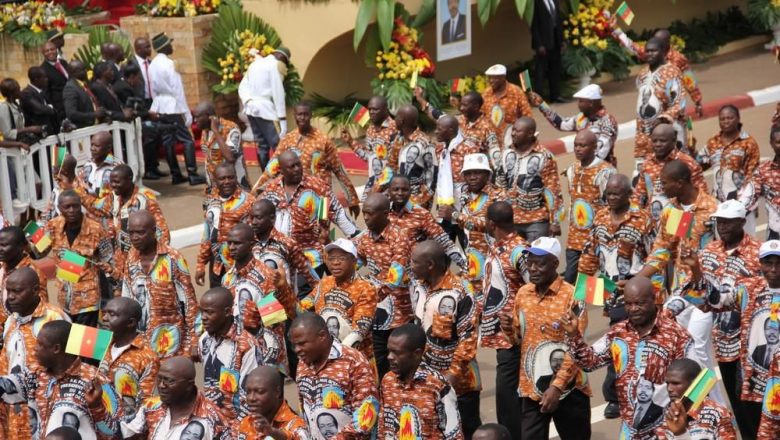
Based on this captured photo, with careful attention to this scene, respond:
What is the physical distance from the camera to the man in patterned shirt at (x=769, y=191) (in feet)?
36.3

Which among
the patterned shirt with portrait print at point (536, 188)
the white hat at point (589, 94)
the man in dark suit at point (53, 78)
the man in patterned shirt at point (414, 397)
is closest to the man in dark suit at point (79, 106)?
the man in dark suit at point (53, 78)

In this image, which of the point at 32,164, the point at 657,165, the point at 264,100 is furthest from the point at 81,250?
the point at 264,100

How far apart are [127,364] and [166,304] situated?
1.27 m

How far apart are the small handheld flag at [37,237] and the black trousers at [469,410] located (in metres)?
3.67

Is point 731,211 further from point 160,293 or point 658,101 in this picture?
point 658,101

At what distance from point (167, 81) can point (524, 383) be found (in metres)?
10.0

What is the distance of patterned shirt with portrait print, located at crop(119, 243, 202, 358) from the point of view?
9664mm

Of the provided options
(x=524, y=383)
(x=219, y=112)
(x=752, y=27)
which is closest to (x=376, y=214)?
(x=524, y=383)

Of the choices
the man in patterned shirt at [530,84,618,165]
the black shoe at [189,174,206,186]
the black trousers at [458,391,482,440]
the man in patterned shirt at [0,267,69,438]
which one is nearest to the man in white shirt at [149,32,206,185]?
the black shoe at [189,174,206,186]

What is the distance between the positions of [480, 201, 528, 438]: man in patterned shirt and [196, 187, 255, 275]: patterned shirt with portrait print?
278cm

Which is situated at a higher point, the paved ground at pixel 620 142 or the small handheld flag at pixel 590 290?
the small handheld flag at pixel 590 290

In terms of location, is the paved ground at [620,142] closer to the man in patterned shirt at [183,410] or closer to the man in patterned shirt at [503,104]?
the man in patterned shirt at [503,104]

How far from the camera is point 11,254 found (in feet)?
33.0

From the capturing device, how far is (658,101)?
15.0 metres
